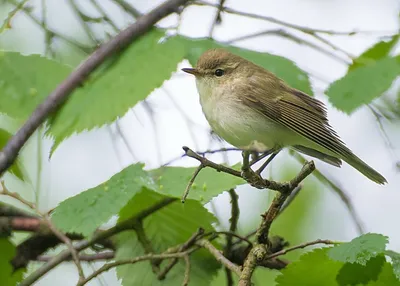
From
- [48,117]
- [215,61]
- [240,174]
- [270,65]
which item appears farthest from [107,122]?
[215,61]

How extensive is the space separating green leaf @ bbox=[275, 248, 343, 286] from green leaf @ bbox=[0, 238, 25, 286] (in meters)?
1.03

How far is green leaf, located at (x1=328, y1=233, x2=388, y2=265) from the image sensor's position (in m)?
1.74

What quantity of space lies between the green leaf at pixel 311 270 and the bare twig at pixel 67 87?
84 cm

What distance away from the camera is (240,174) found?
1662 millimetres

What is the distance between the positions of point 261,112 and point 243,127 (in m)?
0.15

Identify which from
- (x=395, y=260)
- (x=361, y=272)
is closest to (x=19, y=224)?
(x=361, y=272)

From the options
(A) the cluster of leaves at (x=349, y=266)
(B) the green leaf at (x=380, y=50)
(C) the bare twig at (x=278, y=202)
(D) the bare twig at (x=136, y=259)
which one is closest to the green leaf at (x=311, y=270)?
(A) the cluster of leaves at (x=349, y=266)

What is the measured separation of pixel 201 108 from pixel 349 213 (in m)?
0.72

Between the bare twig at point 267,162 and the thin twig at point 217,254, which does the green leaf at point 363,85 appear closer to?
the bare twig at point 267,162

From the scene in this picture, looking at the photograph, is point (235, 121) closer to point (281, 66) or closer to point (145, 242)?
point (281, 66)

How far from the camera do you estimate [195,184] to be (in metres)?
2.10

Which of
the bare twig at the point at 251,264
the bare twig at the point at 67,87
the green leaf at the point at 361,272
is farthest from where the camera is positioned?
the bare twig at the point at 67,87

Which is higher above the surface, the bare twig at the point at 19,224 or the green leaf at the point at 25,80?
the green leaf at the point at 25,80

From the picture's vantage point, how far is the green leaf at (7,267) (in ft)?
8.14
